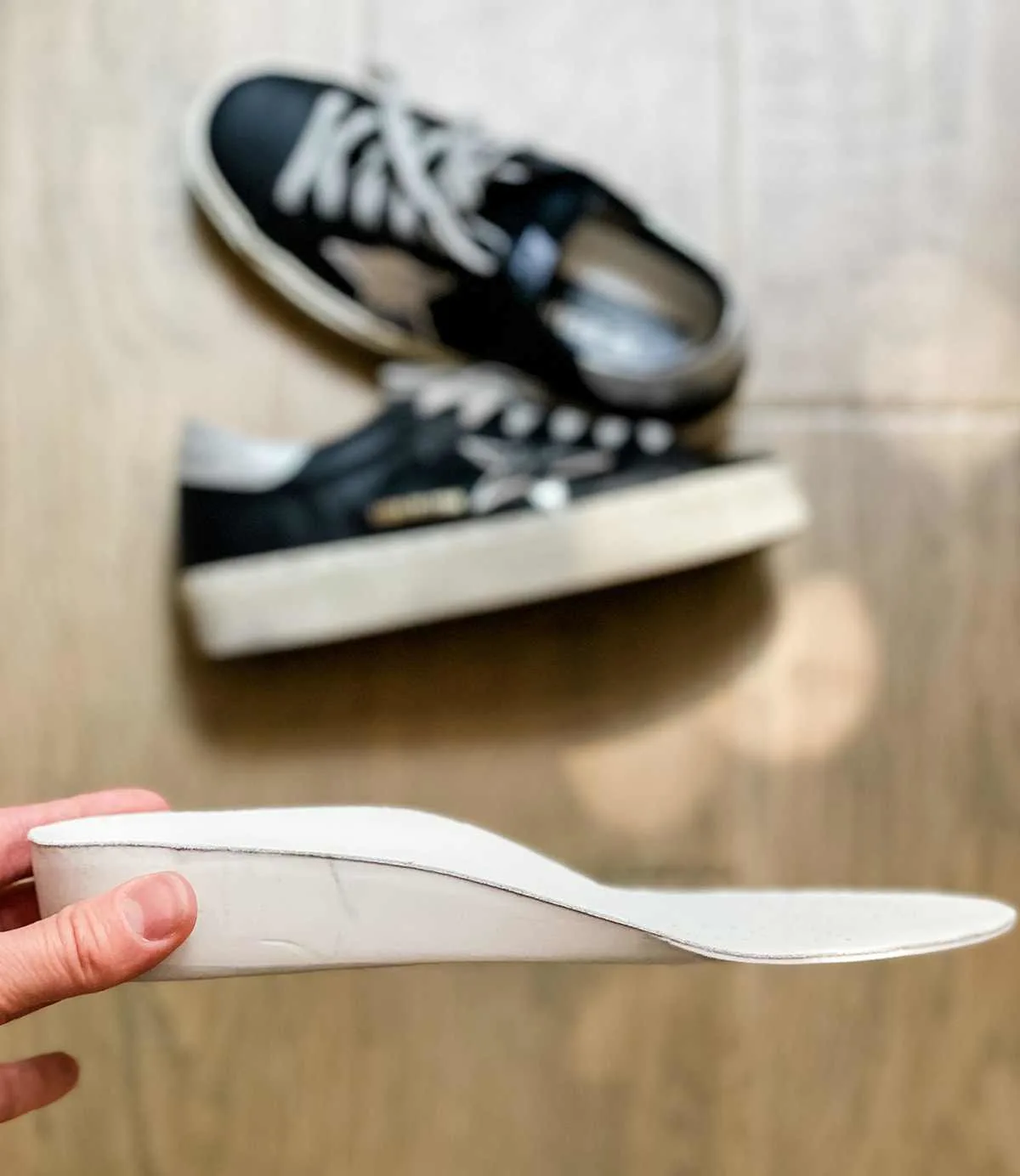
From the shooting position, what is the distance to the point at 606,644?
28.1 inches

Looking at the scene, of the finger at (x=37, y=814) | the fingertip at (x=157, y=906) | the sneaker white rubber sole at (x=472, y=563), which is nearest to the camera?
the fingertip at (x=157, y=906)

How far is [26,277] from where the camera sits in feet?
2.35

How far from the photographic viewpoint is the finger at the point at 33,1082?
51 cm

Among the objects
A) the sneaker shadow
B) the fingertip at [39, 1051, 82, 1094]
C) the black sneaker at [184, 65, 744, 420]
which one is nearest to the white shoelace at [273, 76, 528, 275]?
the black sneaker at [184, 65, 744, 420]

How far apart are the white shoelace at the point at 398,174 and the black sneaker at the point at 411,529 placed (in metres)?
0.15

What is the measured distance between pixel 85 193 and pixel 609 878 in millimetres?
633

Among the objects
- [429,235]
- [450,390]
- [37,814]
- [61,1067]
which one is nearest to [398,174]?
[429,235]

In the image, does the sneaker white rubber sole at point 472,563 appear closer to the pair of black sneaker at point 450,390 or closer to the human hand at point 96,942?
the pair of black sneaker at point 450,390

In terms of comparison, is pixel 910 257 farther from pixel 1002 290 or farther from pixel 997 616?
pixel 997 616

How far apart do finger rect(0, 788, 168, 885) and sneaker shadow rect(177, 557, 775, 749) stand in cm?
19

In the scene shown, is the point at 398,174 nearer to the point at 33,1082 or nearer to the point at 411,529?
the point at 411,529

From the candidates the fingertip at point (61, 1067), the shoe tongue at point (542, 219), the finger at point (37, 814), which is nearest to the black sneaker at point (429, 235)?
the shoe tongue at point (542, 219)

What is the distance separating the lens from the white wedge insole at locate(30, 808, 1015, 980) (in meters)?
0.35

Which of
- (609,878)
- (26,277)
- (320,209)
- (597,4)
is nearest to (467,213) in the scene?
(320,209)
